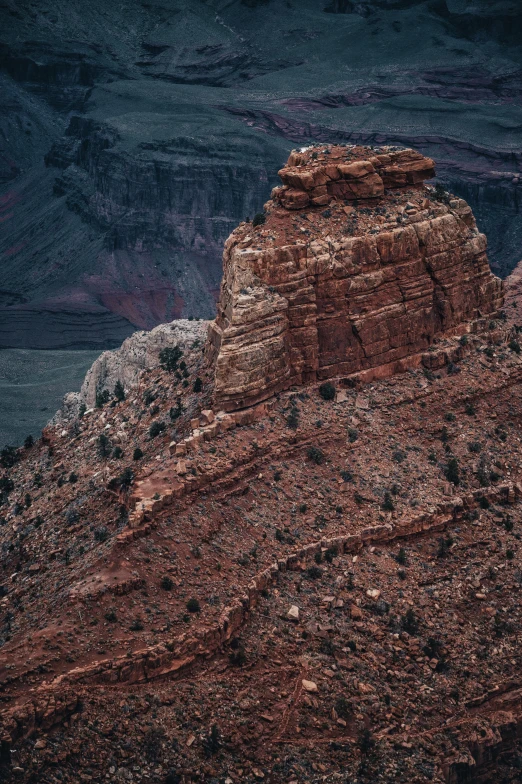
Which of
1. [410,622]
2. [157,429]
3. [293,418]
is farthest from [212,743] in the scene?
[157,429]

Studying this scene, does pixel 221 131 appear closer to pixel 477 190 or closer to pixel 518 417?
pixel 477 190

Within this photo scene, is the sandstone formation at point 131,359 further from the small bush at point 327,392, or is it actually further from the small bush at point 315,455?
the small bush at point 315,455

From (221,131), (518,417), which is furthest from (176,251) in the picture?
(518,417)

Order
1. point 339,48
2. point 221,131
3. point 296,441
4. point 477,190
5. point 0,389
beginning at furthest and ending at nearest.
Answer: point 339,48 < point 221,131 < point 477,190 < point 0,389 < point 296,441

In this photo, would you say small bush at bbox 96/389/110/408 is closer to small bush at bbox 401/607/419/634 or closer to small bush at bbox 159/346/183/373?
small bush at bbox 159/346/183/373

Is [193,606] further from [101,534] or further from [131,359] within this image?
[131,359]

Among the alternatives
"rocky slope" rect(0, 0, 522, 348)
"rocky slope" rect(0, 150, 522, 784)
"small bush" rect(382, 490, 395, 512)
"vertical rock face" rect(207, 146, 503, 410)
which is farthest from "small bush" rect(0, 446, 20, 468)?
"rocky slope" rect(0, 0, 522, 348)
